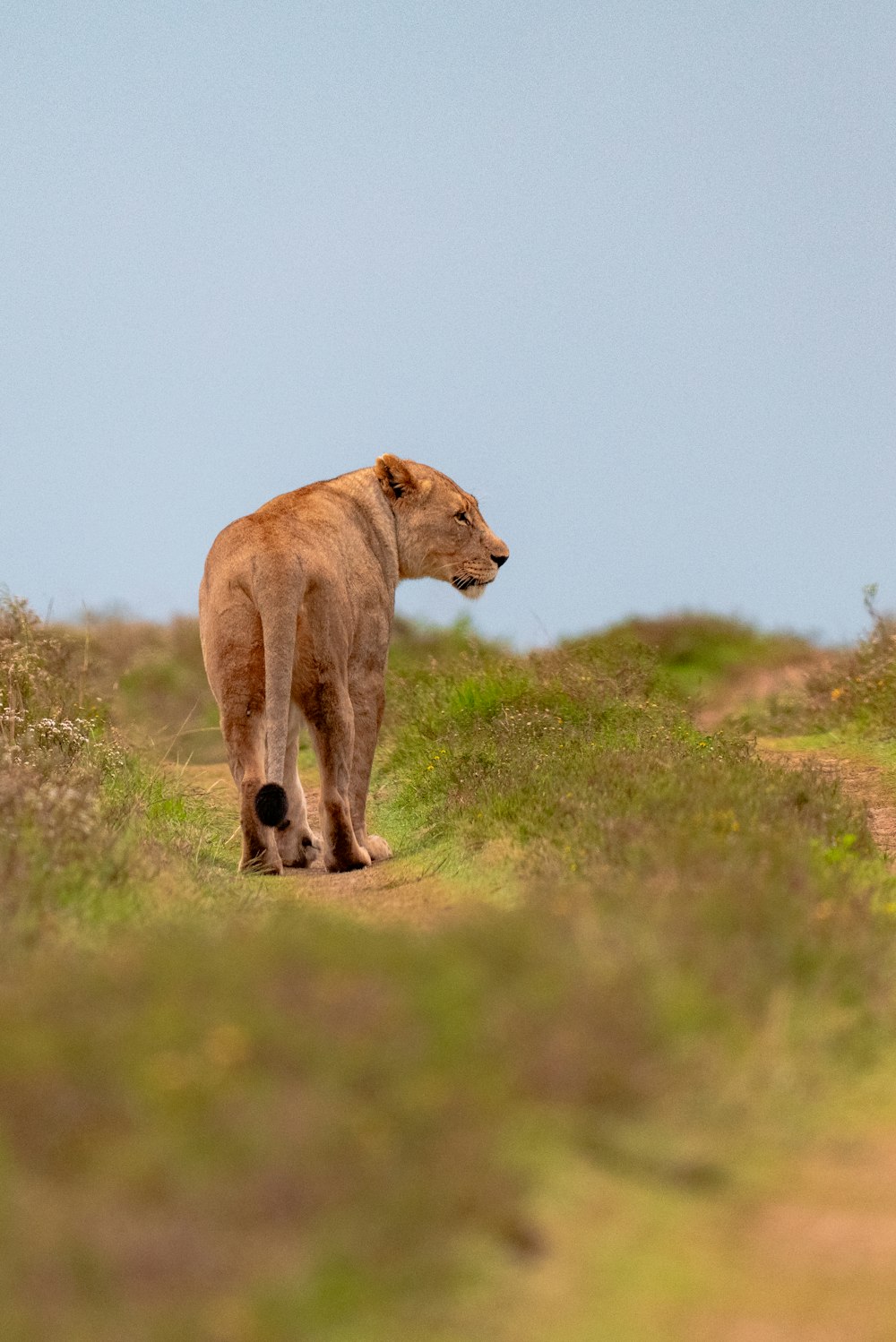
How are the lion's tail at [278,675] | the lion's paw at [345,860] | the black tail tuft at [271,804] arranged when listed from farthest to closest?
1. the lion's paw at [345,860]
2. the lion's tail at [278,675]
3. the black tail tuft at [271,804]

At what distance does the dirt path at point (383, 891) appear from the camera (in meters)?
6.62

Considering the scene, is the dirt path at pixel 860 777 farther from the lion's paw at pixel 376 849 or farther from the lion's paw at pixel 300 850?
the lion's paw at pixel 300 850

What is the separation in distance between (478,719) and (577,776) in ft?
10.7

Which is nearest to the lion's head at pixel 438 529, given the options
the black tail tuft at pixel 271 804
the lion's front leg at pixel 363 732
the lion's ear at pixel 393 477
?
the lion's ear at pixel 393 477

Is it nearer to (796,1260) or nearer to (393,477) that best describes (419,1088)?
(796,1260)

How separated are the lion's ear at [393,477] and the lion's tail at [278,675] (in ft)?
6.78

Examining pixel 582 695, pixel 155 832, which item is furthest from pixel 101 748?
pixel 582 695

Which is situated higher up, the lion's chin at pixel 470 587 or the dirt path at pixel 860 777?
the lion's chin at pixel 470 587

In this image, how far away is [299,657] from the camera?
26.1 ft

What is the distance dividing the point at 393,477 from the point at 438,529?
1.48ft

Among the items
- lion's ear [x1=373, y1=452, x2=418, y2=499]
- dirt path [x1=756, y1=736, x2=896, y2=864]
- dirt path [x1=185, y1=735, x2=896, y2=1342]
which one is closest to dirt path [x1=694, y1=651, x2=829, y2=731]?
dirt path [x1=756, y1=736, x2=896, y2=864]

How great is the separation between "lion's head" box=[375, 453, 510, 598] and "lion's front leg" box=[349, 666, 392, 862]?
4.20 ft

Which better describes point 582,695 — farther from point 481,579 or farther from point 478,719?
point 481,579

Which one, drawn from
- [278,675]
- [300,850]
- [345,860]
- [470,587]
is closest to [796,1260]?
[278,675]
